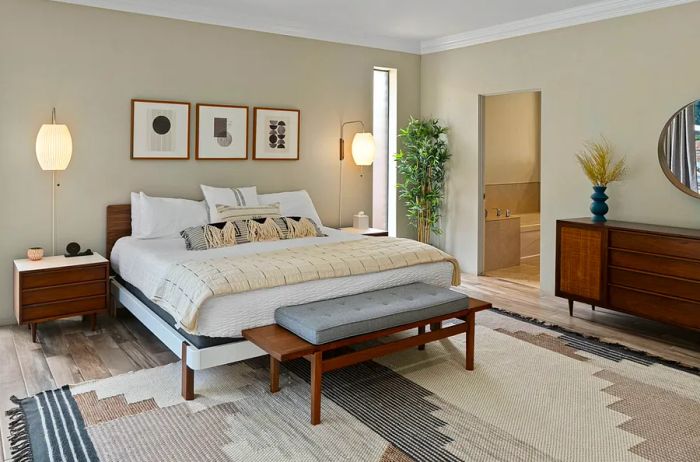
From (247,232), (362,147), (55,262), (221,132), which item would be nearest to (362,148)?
(362,147)

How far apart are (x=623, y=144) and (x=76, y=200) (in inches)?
177

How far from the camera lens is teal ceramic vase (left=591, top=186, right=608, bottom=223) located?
476cm

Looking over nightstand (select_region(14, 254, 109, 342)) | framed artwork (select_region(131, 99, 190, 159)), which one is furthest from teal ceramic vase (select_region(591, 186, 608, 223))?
nightstand (select_region(14, 254, 109, 342))

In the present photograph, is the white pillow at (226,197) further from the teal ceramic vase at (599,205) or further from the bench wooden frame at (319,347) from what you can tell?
the teal ceramic vase at (599,205)

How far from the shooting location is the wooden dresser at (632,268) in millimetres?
4004

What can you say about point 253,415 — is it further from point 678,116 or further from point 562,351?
point 678,116

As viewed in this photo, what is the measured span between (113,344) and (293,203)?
208 cm

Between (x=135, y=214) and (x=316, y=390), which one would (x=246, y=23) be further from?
(x=316, y=390)

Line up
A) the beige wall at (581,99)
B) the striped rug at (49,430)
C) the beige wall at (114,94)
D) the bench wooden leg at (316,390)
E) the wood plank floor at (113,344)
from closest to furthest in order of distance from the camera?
the striped rug at (49,430) < the bench wooden leg at (316,390) < the wood plank floor at (113,344) < the beige wall at (114,94) < the beige wall at (581,99)

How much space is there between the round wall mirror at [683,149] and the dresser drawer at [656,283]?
2.40 feet

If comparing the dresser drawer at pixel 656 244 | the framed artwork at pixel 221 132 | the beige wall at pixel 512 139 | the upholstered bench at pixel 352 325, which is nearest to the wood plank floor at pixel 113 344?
the dresser drawer at pixel 656 244

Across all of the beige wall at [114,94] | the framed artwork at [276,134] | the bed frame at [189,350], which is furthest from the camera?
the framed artwork at [276,134]

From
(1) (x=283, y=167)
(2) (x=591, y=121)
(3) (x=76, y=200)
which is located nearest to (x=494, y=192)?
(2) (x=591, y=121)

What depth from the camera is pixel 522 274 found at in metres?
6.48
